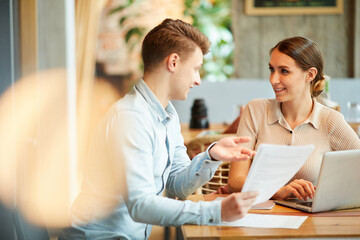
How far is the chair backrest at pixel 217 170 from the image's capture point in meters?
2.50

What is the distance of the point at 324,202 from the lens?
1.48m

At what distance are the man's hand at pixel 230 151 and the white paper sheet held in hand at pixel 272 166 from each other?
14 centimetres

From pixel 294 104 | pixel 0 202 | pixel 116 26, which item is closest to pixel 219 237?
pixel 294 104

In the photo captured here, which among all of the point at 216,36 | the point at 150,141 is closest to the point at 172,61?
the point at 150,141

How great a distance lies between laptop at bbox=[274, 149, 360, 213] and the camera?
142cm

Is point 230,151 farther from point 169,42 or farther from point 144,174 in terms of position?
point 169,42

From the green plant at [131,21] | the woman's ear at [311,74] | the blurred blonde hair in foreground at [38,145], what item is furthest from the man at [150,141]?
the green plant at [131,21]

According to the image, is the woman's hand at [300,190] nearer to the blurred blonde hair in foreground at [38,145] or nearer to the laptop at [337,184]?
the laptop at [337,184]

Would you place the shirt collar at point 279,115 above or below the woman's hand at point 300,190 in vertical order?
above

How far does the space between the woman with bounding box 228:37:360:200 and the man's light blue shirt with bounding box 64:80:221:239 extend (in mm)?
321

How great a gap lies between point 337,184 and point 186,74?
0.61 metres

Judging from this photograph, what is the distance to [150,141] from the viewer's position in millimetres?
1457

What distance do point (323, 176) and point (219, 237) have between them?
1.32 feet

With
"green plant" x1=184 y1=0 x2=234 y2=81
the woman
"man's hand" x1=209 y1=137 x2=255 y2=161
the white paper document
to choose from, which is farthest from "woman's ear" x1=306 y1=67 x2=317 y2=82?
"green plant" x1=184 y1=0 x2=234 y2=81
